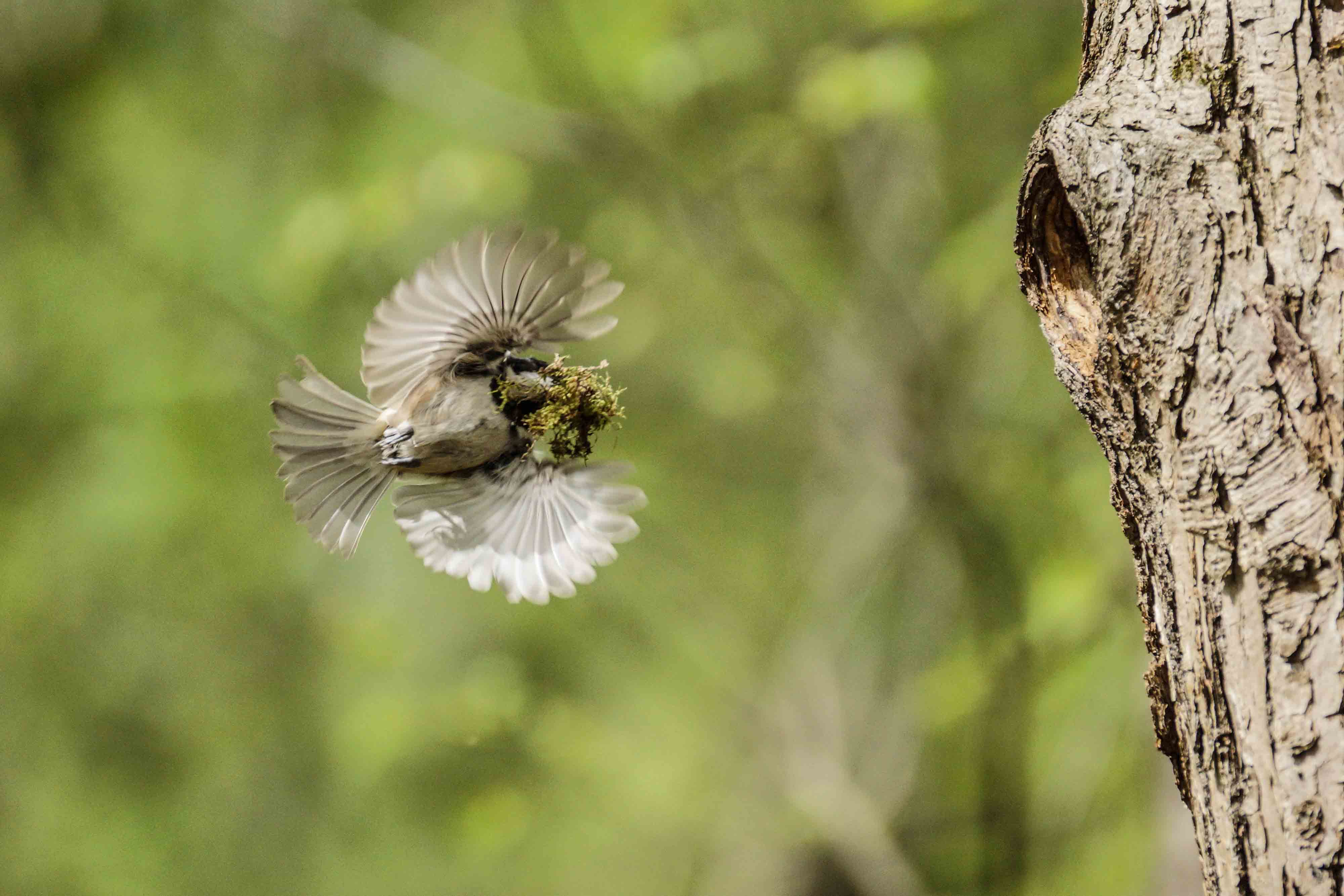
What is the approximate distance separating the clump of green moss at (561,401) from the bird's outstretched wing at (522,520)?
0.17 feet

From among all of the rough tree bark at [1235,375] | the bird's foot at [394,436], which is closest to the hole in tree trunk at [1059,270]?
the rough tree bark at [1235,375]

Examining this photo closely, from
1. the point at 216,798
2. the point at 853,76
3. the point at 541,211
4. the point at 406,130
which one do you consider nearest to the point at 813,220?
the point at 853,76

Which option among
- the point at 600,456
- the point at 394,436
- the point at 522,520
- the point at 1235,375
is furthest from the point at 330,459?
the point at 600,456

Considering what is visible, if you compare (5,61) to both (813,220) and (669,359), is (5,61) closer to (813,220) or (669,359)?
(669,359)

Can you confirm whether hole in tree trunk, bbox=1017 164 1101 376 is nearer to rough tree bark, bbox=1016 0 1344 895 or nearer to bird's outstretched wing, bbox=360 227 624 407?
rough tree bark, bbox=1016 0 1344 895

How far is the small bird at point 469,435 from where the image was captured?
3.46ft

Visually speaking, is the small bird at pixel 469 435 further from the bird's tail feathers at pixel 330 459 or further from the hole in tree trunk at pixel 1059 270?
the hole in tree trunk at pixel 1059 270

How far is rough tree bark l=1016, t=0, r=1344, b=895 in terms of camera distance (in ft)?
2.36

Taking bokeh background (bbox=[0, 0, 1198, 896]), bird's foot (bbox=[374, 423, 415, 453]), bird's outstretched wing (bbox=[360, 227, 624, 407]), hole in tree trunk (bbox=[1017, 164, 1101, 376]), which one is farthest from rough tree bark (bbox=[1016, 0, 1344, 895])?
bokeh background (bbox=[0, 0, 1198, 896])

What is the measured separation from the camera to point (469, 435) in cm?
108

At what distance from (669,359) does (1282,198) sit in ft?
10.2

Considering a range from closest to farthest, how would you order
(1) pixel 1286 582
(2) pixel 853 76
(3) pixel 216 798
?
1. (1) pixel 1286 582
2. (2) pixel 853 76
3. (3) pixel 216 798

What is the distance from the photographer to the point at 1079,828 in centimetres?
314

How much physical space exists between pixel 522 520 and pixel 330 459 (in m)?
0.24
